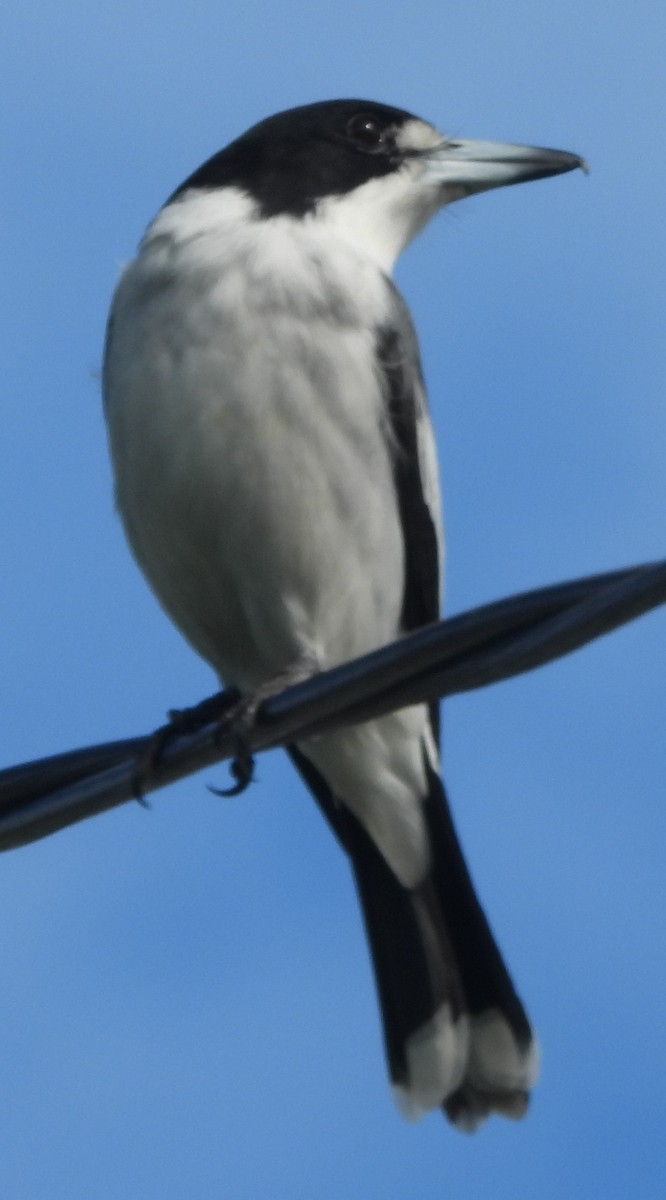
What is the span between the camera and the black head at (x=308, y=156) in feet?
19.1

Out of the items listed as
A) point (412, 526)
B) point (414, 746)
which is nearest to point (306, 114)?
point (412, 526)

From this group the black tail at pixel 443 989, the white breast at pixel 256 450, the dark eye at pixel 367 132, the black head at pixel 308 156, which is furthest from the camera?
the dark eye at pixel 367 132

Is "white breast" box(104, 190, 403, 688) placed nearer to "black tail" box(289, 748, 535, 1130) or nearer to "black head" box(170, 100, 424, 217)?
"black head" box(170, 100, 424, 217)

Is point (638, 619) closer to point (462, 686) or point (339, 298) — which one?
point (462, 686)

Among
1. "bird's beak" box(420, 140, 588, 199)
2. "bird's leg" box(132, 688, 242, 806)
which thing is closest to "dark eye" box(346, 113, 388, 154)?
"bird's beak" box(420, 140, 588, 199)

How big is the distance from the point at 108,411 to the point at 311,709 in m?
2.01

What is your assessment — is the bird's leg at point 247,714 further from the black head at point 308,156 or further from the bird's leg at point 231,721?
the black head at point 308,156

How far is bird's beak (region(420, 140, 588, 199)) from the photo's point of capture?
6.25 metres

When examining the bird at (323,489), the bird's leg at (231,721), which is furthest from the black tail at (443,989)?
the bird's leg at (231,721)

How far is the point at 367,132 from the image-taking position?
6242 mm

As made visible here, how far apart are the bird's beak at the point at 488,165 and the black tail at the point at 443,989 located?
71.9 inches

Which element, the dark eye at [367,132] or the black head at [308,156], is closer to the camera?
the black head at [308,156]

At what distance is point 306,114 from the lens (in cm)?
616

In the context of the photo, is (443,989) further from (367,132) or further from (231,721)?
(367,132)
